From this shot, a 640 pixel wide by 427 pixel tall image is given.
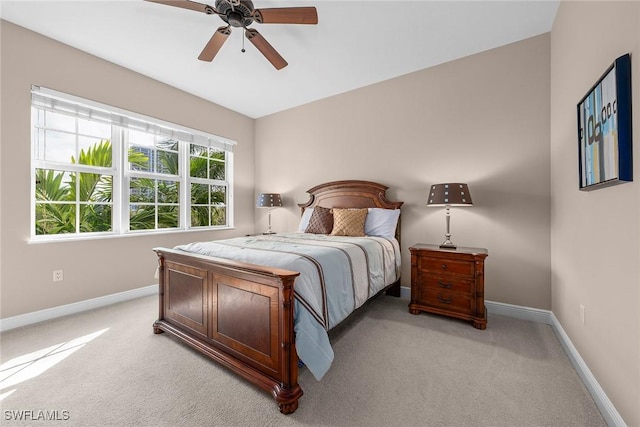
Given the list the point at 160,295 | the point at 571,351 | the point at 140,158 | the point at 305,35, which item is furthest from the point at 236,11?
the point at 571,351

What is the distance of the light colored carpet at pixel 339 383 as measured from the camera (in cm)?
142

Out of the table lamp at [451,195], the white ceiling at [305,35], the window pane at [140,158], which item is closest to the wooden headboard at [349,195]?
the table lamp at [451,195]

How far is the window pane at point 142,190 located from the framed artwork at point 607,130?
437cm

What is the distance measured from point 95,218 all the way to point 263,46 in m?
2.79

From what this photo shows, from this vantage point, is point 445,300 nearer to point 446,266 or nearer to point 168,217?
point 446,266

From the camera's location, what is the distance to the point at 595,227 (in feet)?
5.28

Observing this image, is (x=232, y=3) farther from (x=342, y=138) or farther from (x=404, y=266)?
(x=404, y=266)

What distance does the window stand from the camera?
9.18 ft

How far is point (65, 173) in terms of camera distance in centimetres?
294

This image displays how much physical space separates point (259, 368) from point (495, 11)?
11.1ft

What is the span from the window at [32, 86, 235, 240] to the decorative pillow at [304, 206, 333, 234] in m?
1.89

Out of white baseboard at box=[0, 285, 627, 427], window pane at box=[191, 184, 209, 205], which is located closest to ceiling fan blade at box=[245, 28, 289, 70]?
window pane at box=[191, 184, 209, 205]

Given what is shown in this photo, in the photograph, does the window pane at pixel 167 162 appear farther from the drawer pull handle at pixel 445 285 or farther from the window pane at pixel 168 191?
the drawer pull handle at pixel 445 285

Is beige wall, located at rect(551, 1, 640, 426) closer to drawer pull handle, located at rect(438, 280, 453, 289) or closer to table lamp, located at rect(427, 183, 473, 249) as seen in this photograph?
table lamp, located at rect(427, 183, 473, 249)
